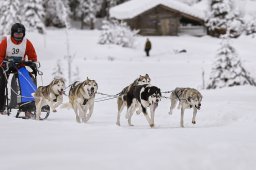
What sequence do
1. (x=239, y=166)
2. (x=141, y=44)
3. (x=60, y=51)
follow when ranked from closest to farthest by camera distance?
(x=239, y=166) → (x=60, y=51) → (x=141, y=44)

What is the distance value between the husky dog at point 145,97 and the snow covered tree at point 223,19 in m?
36.7

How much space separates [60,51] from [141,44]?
7.37 m

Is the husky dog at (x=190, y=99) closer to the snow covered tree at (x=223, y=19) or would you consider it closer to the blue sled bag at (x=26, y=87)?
the blue sled bag at (x=26, y=87)

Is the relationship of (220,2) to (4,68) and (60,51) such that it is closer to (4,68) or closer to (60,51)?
(60,51)

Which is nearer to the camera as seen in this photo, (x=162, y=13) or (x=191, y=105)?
(x=191, y=105)

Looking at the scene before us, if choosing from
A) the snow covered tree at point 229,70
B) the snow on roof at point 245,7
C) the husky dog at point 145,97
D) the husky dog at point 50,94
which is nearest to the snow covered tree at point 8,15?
the snow on roof at point 245,7

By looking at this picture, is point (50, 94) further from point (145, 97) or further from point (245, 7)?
point (245, 7)

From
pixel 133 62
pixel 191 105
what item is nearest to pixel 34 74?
pixel 191 105

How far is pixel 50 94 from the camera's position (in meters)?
10.6

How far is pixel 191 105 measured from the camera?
10.2 metres

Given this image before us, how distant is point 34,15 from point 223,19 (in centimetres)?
1781

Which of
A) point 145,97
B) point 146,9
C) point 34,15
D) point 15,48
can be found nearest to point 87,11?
point 34,15

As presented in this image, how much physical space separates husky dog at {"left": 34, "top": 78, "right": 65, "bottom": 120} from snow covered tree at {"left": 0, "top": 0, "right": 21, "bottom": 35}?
3381cm

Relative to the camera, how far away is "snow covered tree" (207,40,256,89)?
67.4 ft
